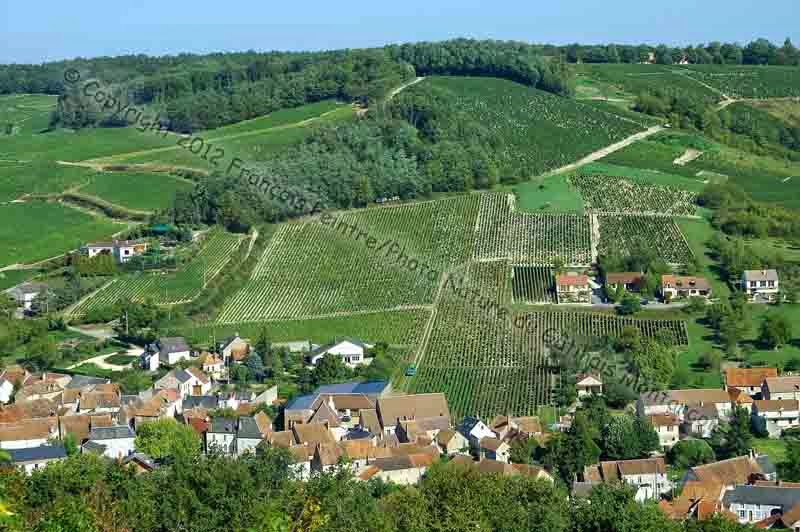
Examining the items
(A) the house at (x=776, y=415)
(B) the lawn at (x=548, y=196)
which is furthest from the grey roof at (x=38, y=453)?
(B) the lawn at (x=548, y=196)

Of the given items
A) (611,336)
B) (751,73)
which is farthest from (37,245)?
(751,73)

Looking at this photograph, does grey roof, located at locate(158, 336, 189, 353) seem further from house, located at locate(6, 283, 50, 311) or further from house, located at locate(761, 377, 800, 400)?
house, located at locate(761, 377, 800, 400)

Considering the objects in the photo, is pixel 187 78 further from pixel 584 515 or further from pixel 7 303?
pixel 584 515

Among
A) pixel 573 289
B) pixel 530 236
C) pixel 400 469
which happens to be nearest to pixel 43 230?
pixel 530 236

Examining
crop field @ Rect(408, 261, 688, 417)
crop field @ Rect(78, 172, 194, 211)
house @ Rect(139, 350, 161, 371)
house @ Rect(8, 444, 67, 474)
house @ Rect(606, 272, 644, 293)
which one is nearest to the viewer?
house @ Rect(8, 444, 67, 474)

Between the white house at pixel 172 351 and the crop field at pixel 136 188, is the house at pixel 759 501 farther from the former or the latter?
the crop field at pixel 136 188

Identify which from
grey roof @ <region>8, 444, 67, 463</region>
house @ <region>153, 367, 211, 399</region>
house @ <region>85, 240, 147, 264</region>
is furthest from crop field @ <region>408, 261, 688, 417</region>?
house @ <region>85, 240, 147, 264</region>
